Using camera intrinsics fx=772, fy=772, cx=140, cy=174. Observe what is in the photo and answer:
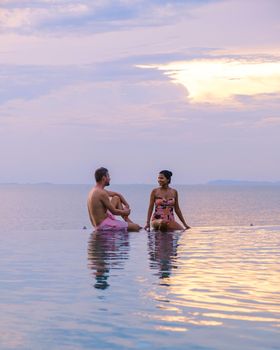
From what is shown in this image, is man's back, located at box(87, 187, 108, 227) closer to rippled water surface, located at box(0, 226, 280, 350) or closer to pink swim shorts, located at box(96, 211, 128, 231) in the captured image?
pink swim shorts, located at box(96, 211, 128, 231)

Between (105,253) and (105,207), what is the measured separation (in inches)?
187

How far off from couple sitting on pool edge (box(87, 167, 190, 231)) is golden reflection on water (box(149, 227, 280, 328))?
6.33 feet

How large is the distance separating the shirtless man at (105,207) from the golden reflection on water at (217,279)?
182 cm

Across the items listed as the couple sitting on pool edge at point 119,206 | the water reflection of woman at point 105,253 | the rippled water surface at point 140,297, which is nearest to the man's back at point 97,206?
the couple sitting on pool edge at point 119,206

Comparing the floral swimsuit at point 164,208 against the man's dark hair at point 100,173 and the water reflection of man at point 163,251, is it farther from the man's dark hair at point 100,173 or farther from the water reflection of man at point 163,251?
the man's dark hair at point 100,173

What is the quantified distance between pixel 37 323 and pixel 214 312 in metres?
1.94

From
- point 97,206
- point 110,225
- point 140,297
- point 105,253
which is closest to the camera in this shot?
point 140,297

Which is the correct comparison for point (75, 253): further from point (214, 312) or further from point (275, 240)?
point (214, 312)

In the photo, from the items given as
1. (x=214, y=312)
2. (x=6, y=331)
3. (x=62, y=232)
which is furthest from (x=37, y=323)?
(x=62, y=232)

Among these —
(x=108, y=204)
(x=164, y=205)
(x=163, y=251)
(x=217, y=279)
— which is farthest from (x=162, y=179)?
(x=217, y=279)

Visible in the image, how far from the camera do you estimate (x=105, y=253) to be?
14.7m

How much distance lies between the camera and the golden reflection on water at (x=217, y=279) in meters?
8.35

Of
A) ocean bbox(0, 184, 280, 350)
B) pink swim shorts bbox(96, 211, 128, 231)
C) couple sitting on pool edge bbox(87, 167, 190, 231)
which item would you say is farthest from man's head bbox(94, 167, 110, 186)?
ocean bbox(0, 184, 280, 350)

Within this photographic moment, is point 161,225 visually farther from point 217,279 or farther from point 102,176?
point 217,279
